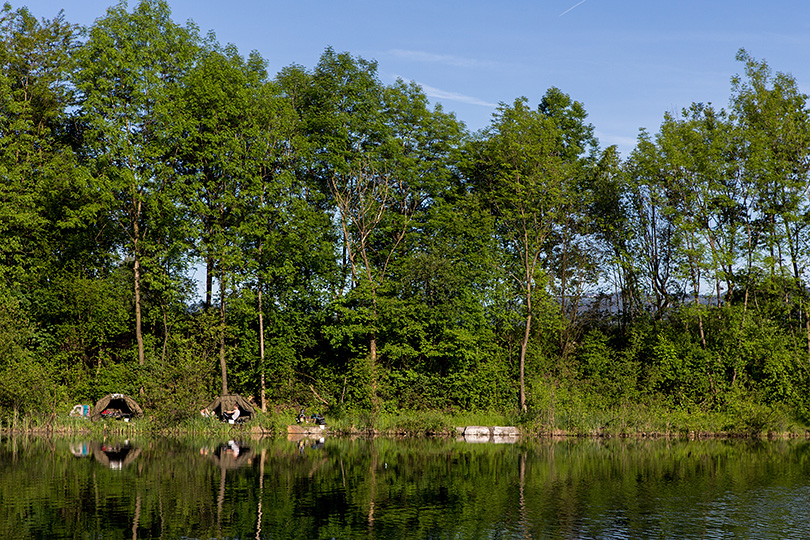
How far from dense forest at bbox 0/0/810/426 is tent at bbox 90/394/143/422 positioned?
1059 millimetres

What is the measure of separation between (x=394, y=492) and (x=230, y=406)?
2588 centimetres

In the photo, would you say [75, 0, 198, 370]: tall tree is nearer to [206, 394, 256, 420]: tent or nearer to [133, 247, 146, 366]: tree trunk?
[133, 247, 146, 366]: tree trunk

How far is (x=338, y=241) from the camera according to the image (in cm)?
5972

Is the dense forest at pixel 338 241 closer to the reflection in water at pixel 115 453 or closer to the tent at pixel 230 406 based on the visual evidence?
the tent at pixel 230 406

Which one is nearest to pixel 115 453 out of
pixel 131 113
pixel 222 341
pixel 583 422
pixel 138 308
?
pixel 222 341

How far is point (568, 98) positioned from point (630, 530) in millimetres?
49751

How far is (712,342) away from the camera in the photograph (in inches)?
2280

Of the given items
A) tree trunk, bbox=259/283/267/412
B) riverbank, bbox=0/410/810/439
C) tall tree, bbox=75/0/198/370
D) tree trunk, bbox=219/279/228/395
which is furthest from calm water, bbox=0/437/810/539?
tall tree, bbox=75/0/198/370

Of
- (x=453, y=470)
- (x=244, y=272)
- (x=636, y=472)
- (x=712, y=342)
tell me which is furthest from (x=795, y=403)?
(x=244, y=272)

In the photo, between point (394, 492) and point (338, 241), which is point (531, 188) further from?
point (394, 492)

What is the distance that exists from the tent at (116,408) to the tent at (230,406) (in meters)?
4.45

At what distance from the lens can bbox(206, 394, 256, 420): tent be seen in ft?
164

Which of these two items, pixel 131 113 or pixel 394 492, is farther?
pixel 131 113

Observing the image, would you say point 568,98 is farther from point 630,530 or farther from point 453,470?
point 630,530
